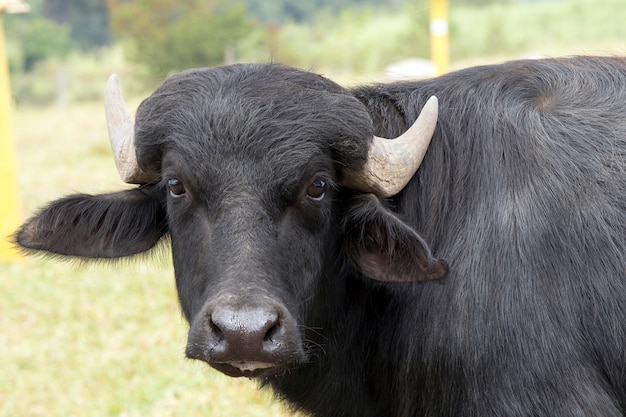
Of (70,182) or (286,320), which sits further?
(70,182)

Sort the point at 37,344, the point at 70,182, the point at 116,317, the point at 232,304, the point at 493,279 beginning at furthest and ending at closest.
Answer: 1. the point at 70,182
2. the point at 116,317
3. the point at 37,344
4. the point at 493,279
5. the point at 232,304

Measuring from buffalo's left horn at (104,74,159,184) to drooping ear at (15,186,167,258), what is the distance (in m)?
0.11

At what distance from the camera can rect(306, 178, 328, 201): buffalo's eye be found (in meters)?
3.86

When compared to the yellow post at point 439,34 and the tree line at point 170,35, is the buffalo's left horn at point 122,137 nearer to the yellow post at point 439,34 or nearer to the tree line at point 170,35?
the yellow post at point 439,34

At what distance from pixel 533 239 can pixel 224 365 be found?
150 cm

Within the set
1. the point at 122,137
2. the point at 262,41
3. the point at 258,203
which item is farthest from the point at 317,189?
the point at 262,41

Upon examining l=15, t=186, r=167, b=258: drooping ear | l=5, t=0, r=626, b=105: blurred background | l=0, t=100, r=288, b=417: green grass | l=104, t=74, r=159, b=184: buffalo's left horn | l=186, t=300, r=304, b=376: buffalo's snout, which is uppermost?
l=104, t=74, r=159, b=184: buffalo's left horn

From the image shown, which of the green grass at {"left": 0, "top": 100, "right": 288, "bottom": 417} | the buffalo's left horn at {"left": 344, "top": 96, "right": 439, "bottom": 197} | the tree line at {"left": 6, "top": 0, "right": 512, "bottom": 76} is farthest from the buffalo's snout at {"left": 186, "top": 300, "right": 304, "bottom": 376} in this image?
the tree line at {"left": 6, "top": 0, "right": 512, "bottom": 76}

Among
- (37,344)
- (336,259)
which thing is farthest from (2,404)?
(336,259)

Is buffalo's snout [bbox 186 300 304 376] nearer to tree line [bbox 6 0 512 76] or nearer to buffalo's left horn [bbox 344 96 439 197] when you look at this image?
buffalo's left horn [bbox 344 96 439 197]

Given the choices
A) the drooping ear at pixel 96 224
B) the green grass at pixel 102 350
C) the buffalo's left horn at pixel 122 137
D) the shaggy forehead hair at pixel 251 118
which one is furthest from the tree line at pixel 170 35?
the shaggy forehead hair at pixel 251 118

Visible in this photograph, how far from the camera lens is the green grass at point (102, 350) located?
6.45 metres

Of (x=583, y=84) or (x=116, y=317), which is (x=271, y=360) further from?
(x=116, y=317)

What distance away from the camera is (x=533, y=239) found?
3.84m
